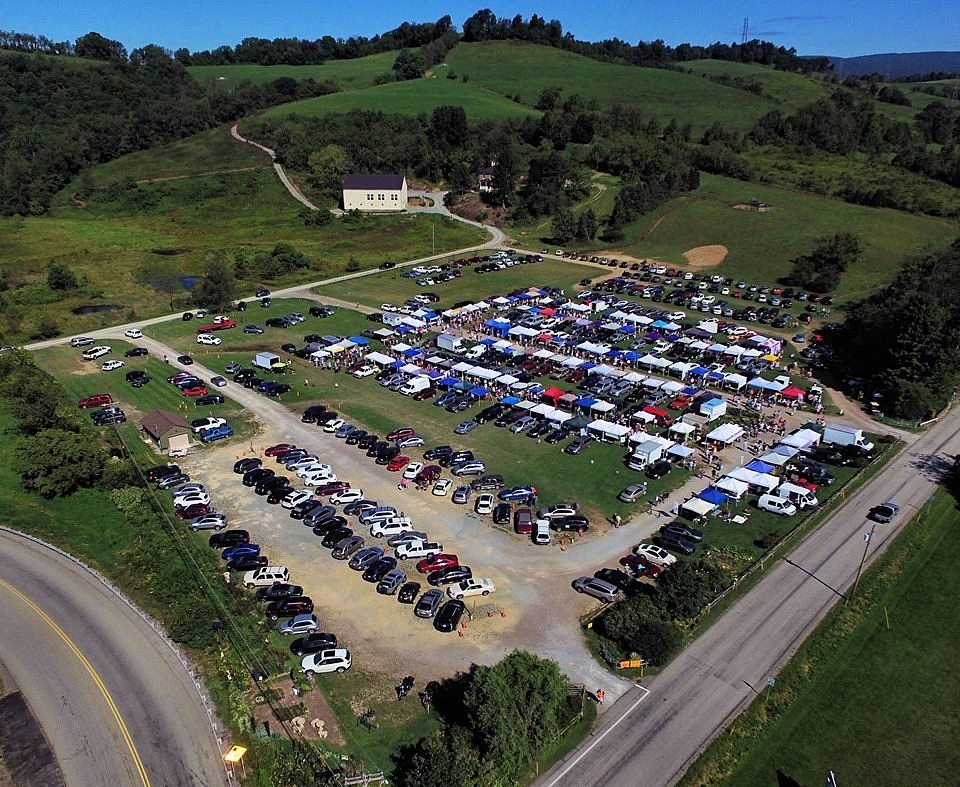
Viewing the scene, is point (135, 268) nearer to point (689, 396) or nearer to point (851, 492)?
point (689, 396)

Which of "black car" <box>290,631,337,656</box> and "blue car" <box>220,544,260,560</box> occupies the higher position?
"black car" <box>290,631,337,656</box>

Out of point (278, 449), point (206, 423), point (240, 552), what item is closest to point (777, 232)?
point (278, 449)

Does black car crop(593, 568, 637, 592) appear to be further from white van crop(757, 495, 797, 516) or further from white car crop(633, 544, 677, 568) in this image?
white van crop(757, 495, 797, 516)

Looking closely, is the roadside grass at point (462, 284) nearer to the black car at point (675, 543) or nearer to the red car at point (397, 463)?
the red car at point (397, 463)

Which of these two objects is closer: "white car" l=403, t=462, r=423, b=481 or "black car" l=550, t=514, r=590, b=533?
"black car" l=550, t=514, r=590, b=533

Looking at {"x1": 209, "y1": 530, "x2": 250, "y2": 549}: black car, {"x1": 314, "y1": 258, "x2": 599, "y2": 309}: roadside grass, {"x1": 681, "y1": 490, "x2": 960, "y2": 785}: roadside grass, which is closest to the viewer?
{"x1": 681, "y1": 490, "x2": 960, "y2": 785}: roadside grass

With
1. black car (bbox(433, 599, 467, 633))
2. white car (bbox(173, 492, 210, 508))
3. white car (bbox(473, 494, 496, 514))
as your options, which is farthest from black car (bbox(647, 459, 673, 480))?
white car (bbox(173, 492, 210, 508))

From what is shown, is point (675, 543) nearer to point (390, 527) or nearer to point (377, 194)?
point (390, 527)

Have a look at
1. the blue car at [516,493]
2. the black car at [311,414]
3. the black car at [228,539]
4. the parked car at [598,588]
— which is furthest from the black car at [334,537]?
the black car at [311,414]
